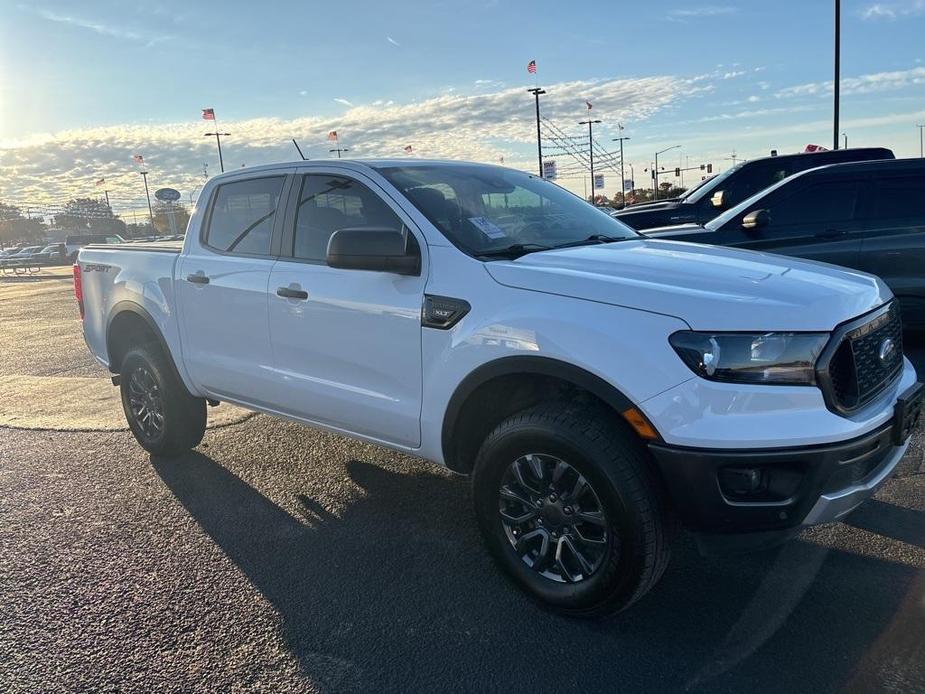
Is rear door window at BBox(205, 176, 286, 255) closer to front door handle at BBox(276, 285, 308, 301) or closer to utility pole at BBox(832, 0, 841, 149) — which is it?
front door handle at BBox(276, 285, 308, 301)

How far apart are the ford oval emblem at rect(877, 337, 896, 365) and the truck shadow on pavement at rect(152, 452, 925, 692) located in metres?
0.95

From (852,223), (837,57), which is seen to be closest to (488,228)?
(852,223)

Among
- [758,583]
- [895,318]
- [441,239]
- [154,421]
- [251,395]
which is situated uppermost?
[441,239]

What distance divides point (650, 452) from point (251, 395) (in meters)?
2.52

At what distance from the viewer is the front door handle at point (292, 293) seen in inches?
147

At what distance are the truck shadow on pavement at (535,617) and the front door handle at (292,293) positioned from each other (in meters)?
1.24

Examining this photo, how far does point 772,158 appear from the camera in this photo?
9.70m

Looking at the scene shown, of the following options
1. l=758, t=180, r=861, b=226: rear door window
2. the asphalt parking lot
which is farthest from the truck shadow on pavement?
l=758, t=180, r=861, b=226: rear door window

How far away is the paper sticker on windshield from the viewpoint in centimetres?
344

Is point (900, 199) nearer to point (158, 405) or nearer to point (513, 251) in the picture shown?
point (513, 251)

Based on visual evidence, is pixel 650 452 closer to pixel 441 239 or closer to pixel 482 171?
pixel 441 239

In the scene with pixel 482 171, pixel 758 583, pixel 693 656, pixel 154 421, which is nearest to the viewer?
pixel 693 656

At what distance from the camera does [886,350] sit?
2.91 meters

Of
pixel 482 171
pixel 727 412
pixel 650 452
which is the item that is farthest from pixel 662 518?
pixel 482 171
